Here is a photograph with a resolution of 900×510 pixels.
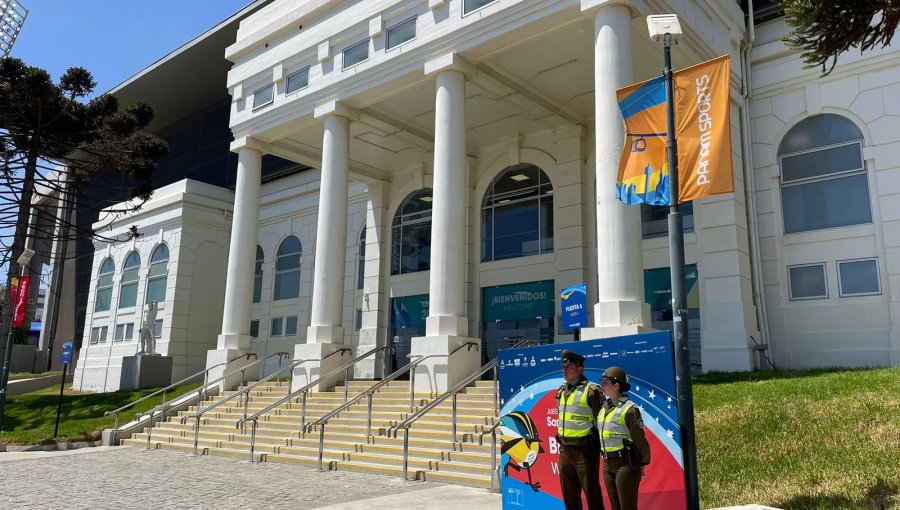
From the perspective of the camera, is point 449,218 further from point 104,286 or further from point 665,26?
point 104,286

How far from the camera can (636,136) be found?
8922mm

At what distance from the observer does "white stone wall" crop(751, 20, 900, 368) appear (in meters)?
17.5

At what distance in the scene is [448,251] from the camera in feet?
56.6

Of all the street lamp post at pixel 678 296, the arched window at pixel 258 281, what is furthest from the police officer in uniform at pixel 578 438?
the arched window at pixel 258 281

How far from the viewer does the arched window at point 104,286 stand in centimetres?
3797

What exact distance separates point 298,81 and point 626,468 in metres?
19.7

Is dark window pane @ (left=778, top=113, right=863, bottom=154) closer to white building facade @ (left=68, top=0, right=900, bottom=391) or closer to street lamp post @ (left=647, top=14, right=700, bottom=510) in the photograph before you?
white building facade @ (left=68, top=0, right=900, bottom=391)

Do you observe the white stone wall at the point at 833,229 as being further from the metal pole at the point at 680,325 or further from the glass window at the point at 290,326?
the glass window at the point at 290,326

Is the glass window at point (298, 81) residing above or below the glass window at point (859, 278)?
above

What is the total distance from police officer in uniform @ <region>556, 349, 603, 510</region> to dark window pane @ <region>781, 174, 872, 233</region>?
14.8 metres

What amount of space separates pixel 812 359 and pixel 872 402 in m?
8.15

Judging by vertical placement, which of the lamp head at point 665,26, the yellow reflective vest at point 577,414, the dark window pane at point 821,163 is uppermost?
the dark window pane at point 821,163

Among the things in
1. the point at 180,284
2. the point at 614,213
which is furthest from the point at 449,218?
the point at 180,284

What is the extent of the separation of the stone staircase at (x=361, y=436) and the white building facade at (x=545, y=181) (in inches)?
58.3
